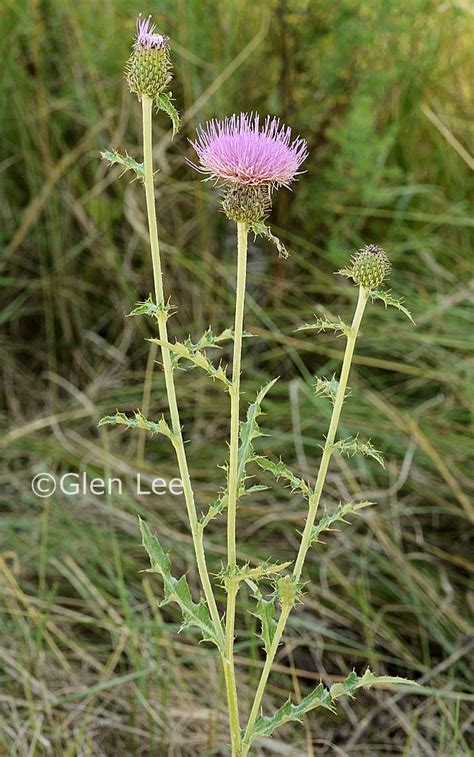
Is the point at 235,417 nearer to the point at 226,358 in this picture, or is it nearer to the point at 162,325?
the point at 162,325

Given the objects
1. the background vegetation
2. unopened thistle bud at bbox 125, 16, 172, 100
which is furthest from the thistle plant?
the background vegetation

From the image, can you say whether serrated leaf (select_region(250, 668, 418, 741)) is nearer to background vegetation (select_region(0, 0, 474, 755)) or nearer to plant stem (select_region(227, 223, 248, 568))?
plant stem (select_region(227, 223, 248, 568))

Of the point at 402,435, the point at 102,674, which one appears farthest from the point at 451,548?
the point at 102,674

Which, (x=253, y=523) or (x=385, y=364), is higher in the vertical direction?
(x=385, y=364)

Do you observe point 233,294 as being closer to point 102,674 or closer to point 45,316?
point 45,316

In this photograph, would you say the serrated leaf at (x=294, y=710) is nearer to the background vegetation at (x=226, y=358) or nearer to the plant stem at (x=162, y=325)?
the plant stem at (x=162, y=325)

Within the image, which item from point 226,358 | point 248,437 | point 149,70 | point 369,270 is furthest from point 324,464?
point 226,358
